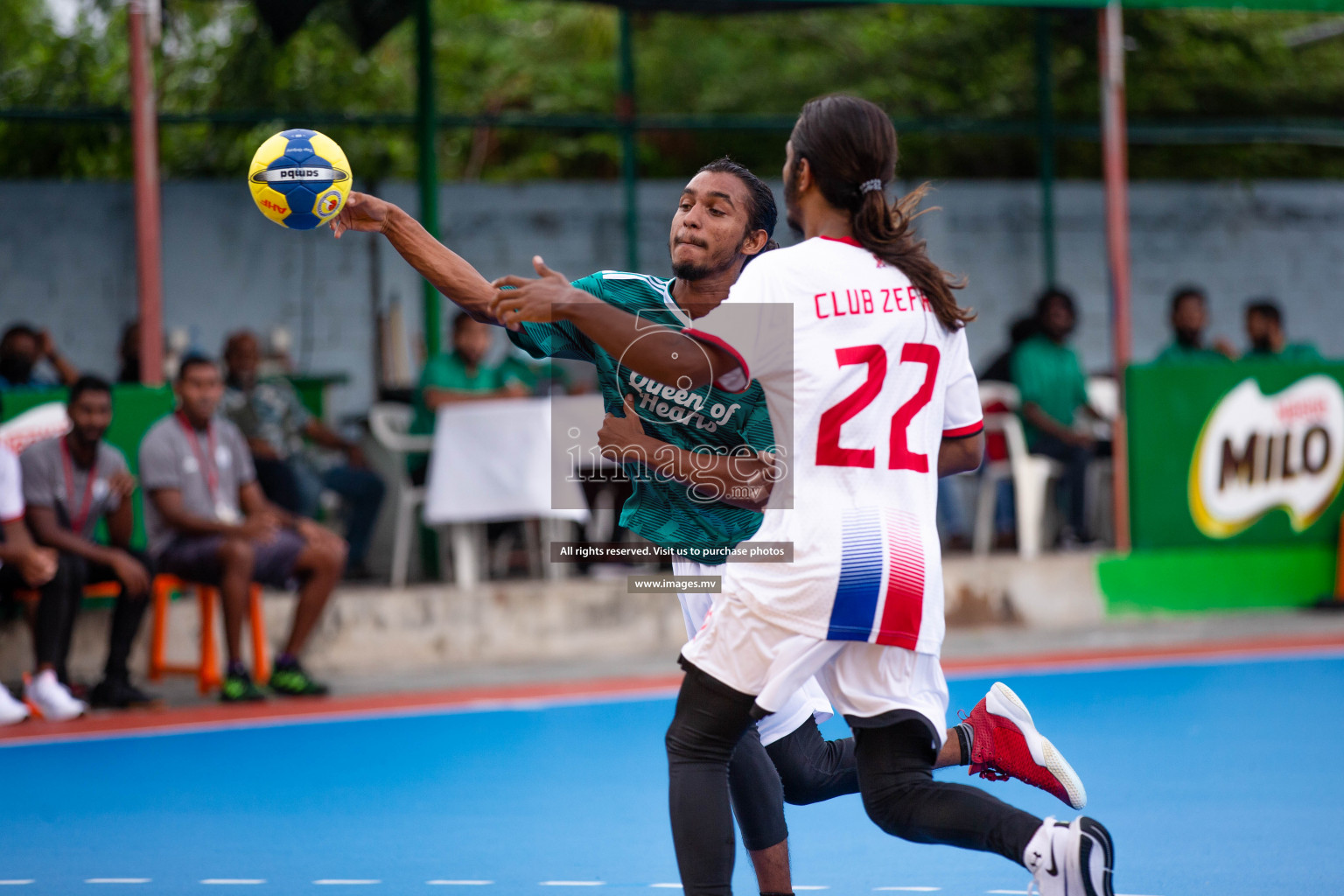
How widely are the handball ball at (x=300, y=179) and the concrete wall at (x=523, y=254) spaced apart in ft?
27.8

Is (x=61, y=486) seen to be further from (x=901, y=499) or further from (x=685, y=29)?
(x=685, y=29)

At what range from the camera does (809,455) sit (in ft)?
11.5

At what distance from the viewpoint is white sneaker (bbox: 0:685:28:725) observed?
27.0ft

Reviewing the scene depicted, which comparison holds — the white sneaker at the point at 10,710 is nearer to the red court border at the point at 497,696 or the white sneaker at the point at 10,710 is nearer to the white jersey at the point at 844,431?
the red court border at the point at 497,696

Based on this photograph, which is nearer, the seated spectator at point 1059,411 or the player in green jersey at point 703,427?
the player in green jersey at point 703,427

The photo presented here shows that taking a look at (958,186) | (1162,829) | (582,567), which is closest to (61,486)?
(582,567)

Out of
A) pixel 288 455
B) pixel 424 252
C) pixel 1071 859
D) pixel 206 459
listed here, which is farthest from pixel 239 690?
pixel 1071 859

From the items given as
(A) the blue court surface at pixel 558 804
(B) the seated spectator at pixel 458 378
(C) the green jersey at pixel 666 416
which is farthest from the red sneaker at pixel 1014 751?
(B) the seated spectator at pixel 458 378

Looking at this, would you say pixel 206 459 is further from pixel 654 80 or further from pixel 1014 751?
pixel 654 80

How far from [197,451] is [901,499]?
20.4 ft

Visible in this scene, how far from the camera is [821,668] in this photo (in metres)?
3.55

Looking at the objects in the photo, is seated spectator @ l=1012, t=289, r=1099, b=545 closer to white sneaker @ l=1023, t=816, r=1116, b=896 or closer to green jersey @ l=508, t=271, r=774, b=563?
green jersey @ l=508, t=271, r=774, b=563

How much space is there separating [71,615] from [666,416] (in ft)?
18.1

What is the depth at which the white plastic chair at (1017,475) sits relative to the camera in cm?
1120
